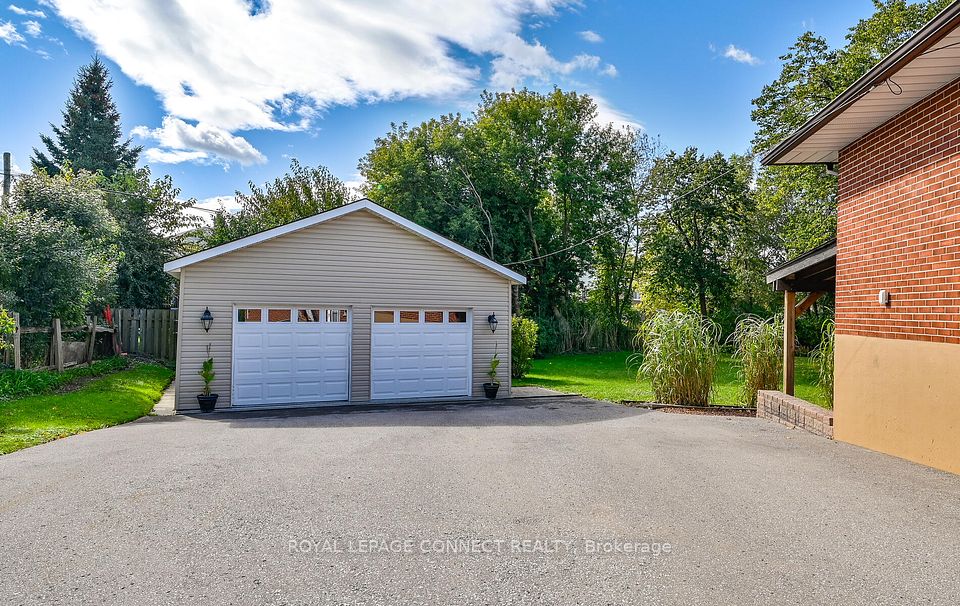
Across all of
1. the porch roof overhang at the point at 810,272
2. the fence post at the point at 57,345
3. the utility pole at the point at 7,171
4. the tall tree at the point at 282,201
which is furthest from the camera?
the tall tree at the point at 282,201

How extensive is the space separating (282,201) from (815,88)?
65.9ft

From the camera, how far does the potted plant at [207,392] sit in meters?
10.6

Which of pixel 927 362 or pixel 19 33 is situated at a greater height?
pixel 19 33

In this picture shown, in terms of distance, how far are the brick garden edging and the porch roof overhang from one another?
178 cm

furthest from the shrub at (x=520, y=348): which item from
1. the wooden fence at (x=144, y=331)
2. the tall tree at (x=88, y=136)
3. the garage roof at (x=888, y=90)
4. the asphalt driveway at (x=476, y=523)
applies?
the tall tree at (x=88, y=136)

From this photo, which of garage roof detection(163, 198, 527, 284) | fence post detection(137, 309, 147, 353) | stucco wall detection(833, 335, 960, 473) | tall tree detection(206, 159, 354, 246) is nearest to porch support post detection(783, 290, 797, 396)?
stucco wall detection(833, 335, 960, 473)

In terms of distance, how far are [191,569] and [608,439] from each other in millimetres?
5320

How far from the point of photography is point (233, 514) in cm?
449

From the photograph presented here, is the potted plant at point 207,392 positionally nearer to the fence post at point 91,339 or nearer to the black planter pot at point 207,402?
the black planter pot at point 207,402

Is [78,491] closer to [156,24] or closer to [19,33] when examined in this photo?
[156,24]

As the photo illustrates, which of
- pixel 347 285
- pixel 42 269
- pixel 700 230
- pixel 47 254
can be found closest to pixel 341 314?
pixel 347 285

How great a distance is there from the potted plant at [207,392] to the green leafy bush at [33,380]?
120 inches

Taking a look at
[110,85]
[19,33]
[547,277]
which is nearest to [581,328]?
[547,277]

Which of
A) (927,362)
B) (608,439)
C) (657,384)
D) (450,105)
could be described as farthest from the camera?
(450,105)
